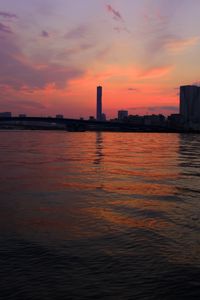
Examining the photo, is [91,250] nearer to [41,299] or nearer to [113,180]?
[41,299]

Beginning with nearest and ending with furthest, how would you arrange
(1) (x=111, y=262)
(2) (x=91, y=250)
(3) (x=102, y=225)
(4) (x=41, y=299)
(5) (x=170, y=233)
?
1. (4) (x=41, y=299)
2. (1) (x=111, y=262)
3. (2) (x=91, y=250)
4. (5) (x=170, y=233)
5. (3) (x=102, y=225)

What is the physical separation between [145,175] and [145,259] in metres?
14.7

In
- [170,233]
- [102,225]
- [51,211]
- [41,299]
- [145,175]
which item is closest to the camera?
[41,299]

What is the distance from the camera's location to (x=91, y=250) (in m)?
8.29

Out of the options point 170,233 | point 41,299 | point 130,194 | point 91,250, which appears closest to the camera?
point 41,299

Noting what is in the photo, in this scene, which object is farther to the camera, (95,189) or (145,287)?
(95,189)

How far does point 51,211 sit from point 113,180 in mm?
8144

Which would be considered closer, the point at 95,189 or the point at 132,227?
the point at 132,227

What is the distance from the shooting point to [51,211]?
12125 millimetres

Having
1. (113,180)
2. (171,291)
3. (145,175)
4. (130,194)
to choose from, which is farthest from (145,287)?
(145,175)

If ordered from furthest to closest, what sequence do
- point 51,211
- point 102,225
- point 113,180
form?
point 113,180
point 51,211
point 102,225

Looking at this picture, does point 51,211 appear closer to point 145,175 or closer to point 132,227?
point 132,227

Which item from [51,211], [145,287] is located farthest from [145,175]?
[145,287]

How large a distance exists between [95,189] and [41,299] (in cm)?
1083
